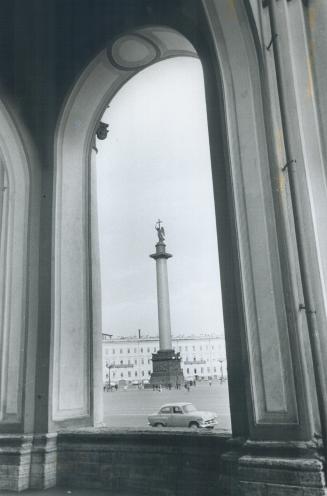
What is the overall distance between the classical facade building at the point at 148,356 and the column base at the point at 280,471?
76005mm

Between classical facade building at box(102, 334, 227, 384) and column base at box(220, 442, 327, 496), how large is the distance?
7601 centimetres

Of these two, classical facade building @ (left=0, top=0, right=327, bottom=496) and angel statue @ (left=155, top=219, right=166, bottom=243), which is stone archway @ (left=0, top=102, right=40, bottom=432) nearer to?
classical facade building @ (left=0, top=0, right=327, bottom=496)

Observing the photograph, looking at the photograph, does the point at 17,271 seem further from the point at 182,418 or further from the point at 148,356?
the point at 148,356

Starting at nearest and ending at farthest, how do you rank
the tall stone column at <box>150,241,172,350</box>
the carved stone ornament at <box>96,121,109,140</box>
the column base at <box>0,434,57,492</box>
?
the column base at <box>0,434,57,492</box> → the carved stone ornament at <box>96,121,109,140</box> → the tall stone column at <box>150,241,172,350</box>

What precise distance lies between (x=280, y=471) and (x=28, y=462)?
324 centimetres

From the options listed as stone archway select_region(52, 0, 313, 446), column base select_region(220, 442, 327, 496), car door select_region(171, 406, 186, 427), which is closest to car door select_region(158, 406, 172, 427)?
car door select_region(171, 406, 186, 427)

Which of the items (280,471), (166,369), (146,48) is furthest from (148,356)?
(280,471)

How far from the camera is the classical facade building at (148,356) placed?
7975 centimetres

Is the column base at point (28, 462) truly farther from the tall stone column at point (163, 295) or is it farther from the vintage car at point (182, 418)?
the tall stone column at point (163, 295)

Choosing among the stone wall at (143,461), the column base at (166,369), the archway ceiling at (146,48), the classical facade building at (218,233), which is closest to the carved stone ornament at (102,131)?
the classical facade building at (218,233)

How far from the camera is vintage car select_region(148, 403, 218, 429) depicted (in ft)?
45.4

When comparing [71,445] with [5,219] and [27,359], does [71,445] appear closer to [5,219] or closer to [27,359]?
[27,359]

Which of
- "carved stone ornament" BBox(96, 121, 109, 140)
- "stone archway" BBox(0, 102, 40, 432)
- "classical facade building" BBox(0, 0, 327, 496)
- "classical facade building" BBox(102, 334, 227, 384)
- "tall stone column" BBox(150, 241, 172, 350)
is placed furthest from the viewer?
"classical facade building" BBox(102, 334, 227, 384)

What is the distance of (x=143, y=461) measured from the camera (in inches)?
194
